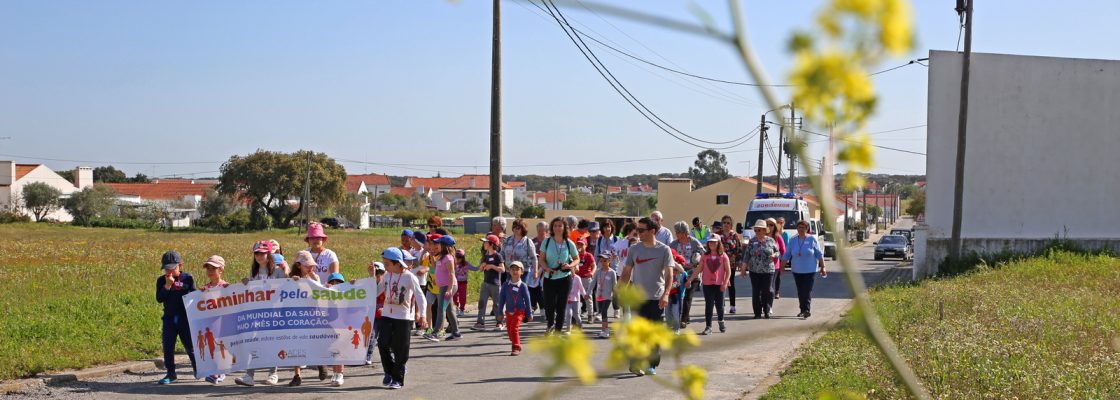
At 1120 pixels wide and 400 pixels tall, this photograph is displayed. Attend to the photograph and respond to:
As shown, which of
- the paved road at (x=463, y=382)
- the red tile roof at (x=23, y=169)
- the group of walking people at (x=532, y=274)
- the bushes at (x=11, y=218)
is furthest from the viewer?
the red tile roof at (x=23, y=169)

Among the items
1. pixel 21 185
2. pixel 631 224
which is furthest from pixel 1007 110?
pixel 21 185

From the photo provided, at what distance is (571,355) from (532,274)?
14.1 metres

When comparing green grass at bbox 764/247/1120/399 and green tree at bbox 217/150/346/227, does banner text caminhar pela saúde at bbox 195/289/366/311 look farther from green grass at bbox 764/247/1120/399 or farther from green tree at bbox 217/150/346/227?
green tree at bbox 217/150/346/227

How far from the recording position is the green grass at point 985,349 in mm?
8484

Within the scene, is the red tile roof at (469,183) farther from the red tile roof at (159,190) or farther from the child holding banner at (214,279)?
the child holding banner at (214,279)

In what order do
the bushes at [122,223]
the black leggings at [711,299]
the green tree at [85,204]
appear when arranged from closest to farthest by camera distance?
1. the black leggings at [711,299]
2. the bushes at [122,223]
3. the green tree at [85,204]

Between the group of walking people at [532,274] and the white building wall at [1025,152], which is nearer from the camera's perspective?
the group of walking people at [532,274]

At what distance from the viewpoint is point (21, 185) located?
102 metres

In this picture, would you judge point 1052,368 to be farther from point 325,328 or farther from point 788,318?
point 788,318

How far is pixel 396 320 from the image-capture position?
1093 centimetres

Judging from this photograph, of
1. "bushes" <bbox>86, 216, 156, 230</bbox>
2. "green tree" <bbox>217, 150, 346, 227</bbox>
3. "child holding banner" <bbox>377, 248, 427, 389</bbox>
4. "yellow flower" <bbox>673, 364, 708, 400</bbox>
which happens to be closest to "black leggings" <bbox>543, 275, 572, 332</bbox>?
"child holding banner" <bbox>377, 248, 427, 389</bbox>

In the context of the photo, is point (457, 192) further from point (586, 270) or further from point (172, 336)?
point (172, 336)

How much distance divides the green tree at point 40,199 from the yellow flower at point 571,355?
109 metres

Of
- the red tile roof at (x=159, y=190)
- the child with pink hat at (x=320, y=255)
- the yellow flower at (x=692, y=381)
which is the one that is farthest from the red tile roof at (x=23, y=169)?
the yellow flower at (x=692, y=381)
